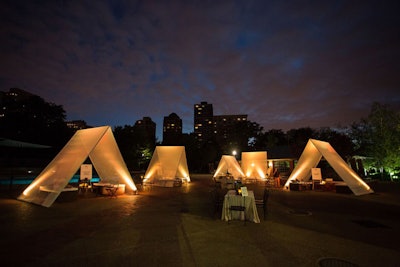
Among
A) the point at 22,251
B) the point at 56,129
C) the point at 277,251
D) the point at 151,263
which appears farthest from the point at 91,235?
the point at 56,129

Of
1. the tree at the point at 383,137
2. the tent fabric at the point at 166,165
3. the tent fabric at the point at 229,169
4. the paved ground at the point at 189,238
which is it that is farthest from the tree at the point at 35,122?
the tree at the point at 383,137

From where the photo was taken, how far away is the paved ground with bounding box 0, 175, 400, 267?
3.47 m

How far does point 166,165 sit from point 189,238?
12.2 m

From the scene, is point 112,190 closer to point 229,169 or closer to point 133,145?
point 229,169

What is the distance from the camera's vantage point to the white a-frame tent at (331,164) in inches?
434

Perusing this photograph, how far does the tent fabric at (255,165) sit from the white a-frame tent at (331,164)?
531 centimetres

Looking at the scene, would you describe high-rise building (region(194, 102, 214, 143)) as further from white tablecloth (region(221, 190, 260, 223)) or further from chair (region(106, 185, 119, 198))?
white tablecloth (region(221, 190, 260, 223))

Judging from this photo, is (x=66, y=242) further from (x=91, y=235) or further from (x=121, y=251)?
(x=121, y=251)

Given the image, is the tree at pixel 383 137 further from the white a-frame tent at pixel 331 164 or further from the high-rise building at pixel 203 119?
the high-rise building at pixel 203 119

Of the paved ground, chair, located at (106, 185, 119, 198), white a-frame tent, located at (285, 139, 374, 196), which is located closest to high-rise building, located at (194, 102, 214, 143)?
white a-frame tent, located at (285, 139, 374, 196)

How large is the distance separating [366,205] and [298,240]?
6096 millimetres

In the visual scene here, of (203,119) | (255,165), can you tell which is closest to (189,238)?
(255,165)

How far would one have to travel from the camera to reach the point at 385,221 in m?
5.88

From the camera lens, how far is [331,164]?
11.4m
